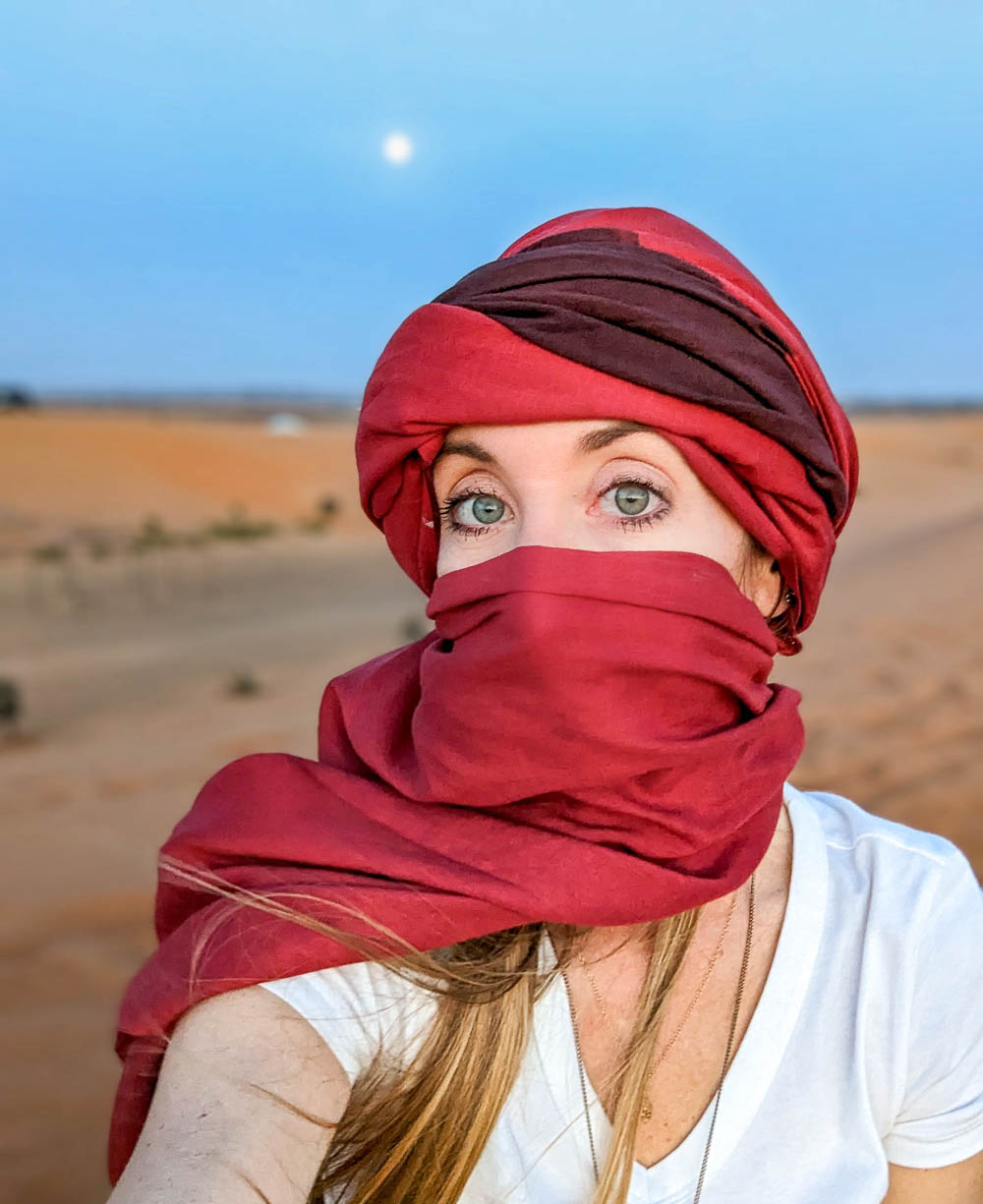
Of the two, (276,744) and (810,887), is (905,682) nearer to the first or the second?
(276,744)

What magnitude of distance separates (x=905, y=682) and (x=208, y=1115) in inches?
292

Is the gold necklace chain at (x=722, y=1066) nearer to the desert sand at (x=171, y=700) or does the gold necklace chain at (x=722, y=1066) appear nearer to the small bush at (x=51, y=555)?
the desert sand at (x=171, y=700)

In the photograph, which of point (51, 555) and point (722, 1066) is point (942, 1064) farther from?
point (51, 555)

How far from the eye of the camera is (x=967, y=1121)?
1.55 metres

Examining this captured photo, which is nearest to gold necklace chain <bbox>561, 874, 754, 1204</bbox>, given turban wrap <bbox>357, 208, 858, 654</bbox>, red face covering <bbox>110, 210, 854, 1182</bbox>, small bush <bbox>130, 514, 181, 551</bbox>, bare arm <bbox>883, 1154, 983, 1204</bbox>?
red face covering <bbox>110, 210, 854, 1182</bbox>

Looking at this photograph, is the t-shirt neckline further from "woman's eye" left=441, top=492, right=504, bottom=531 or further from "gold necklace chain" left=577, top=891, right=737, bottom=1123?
"woman's eye" left=441, top=492, right=504, bottom=531

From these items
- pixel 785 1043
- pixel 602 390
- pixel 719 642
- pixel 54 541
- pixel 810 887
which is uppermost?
pixel 602 390

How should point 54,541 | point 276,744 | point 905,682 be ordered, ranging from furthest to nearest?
1. point 54,541
2. point 905,682
3. point 276,744

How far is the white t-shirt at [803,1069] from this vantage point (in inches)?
59.2

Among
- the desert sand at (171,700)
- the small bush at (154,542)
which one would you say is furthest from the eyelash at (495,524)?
the small bush at (154,542)

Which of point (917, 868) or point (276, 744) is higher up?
point (917, 868)

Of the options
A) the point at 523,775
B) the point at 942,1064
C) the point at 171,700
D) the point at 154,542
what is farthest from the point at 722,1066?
the point at 154,542

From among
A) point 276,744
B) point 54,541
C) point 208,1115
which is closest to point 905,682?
point 276,744

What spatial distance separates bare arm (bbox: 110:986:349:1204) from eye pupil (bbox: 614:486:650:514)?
2.79 ft
